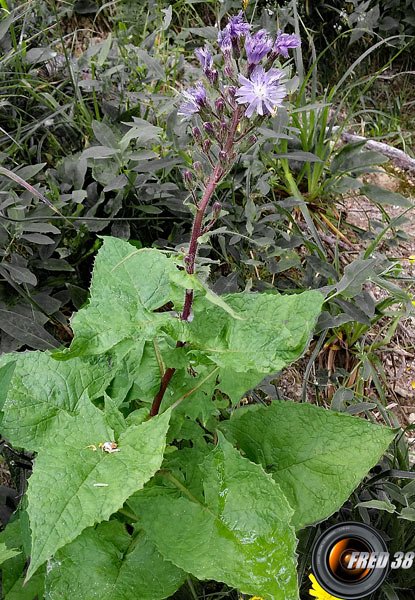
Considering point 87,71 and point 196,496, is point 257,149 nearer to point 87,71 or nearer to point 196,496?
point 87,71

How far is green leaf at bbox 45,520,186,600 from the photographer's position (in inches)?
44.5

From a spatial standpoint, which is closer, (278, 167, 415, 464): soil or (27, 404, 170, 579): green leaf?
(27, 404, 170, 579): green leaf

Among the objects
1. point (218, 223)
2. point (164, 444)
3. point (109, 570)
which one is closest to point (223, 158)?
point (164, 444)

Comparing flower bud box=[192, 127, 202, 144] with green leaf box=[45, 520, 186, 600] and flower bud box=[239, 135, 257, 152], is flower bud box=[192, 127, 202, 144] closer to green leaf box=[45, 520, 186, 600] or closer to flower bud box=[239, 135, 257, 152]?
flower bud box=[239, 135, 257, 152]

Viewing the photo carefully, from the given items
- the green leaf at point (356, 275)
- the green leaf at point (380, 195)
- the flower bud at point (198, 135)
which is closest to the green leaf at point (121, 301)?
the flower bud at point (198, 135)

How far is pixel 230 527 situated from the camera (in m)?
1.10

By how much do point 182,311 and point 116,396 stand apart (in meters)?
0.33

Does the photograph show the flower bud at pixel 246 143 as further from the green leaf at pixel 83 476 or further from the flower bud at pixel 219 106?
the green leaf at pixel 83 476

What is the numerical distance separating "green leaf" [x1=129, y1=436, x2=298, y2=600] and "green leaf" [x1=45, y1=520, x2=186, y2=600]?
0.37ft

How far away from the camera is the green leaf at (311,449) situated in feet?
4.05

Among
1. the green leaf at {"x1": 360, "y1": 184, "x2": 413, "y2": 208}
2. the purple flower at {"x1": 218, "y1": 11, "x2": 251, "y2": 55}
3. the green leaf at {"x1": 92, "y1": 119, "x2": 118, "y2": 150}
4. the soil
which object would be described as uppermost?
the purple flower at {"x1": 218, "y1": 11, "x2": 251, "y2": 55}

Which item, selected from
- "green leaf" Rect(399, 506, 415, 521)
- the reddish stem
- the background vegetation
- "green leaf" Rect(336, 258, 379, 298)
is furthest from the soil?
the reddish stem

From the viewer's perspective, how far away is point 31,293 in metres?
1.88

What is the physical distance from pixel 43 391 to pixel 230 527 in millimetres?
529
